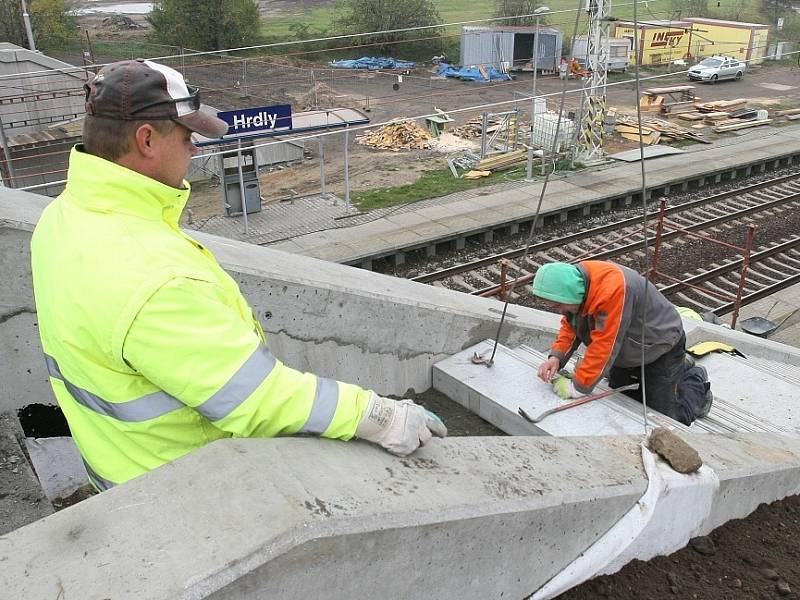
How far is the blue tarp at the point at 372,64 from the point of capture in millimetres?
44025

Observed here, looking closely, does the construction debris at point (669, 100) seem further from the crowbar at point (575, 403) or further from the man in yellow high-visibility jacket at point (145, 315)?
the man in yellow high-visibility jacket at point (145, 315)

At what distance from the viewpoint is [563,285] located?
Answer: 505 cm

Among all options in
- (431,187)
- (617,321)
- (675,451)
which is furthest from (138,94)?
(431,187)

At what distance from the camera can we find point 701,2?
5584 centimetres

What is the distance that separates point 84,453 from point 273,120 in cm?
1463

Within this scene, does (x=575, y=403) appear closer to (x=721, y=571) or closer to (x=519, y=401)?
(x=519, y=401)

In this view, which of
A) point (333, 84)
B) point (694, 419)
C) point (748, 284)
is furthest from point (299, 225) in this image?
point (333, 84)

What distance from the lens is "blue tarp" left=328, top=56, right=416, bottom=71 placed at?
44.0 meters

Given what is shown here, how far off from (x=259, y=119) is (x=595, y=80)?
10.4 meters

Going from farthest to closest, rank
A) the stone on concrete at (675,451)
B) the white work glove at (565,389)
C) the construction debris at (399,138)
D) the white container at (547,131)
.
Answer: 1. the construction debris at (399,138)
2. the white container at (547,131)
3. the white work glove at (565,389)
4. the stone on concrete at (675,451)

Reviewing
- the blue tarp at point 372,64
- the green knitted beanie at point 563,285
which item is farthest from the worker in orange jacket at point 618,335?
the blue tarp at point 372,64

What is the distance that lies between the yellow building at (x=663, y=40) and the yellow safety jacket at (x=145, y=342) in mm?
43822

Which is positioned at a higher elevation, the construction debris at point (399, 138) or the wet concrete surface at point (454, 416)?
the wet concrete surface at point (454, 416)

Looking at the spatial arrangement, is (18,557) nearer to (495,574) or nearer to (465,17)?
(495,574)
